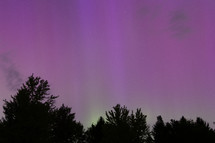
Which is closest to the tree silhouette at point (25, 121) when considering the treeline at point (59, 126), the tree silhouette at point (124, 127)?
the treeline at point (59, 126)

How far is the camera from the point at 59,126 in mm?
34688

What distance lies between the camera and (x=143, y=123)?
3134 centimetres

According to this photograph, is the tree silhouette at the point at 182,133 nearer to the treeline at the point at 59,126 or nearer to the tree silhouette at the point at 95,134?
the treeline at the point at 59,126

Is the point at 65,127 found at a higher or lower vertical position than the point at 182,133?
lower

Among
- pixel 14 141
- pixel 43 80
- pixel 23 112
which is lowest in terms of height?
pixel 14 141

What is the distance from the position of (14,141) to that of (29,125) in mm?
1686

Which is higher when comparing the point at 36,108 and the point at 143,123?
the point at 143,123

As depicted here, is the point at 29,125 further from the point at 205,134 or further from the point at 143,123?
the point at 205,134

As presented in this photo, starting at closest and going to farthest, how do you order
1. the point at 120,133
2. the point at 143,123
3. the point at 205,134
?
the point at 120,133, the point at 143,123, the point at 205,134

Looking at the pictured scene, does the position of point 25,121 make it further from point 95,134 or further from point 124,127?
point 95,134

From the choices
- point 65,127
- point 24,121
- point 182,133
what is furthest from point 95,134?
point 24,121

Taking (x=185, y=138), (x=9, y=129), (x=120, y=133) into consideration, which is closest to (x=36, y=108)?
(x=9, y=129)

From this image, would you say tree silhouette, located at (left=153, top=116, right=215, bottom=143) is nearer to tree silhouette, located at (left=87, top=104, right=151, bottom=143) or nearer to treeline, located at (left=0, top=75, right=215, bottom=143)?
treeline, located at (left=0, top=75, right=215, bottom=143)

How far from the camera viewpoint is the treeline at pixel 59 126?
2358 cm
